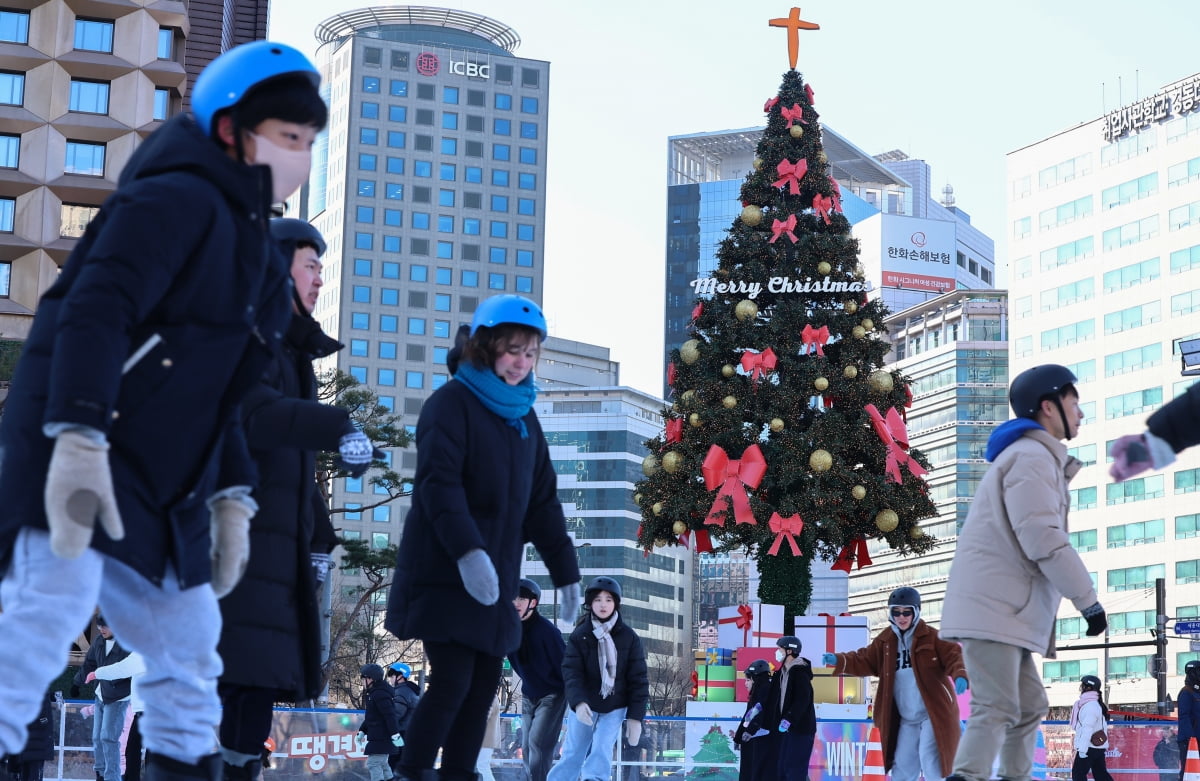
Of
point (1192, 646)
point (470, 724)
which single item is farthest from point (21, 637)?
point (1192, 646)

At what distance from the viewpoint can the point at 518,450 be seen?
6.01 metres

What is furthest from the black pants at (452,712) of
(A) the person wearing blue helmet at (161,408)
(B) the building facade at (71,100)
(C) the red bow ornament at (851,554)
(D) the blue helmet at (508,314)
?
(B) the building facade at (71,100)

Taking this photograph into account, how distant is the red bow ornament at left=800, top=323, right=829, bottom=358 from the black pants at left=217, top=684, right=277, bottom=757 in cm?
1736

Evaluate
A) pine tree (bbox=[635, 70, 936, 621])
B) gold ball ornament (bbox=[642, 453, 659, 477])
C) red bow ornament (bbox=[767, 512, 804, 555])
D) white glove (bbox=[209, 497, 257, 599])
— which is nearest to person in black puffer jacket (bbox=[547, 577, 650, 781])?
white glove (bbox=[209, 497, 257, 599])

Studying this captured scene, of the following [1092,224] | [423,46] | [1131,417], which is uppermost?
Result: [423,46]

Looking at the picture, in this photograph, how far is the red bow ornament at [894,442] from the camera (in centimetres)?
2108

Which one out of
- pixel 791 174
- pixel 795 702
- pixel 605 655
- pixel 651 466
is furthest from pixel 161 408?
pixel 791 174

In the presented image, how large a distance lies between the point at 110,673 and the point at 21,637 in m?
10.1

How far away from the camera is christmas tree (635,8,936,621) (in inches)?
830

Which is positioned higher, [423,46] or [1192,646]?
[423,46]

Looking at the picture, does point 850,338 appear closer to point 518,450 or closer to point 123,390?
point 518,450

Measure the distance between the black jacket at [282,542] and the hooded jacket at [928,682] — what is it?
636 centimetres

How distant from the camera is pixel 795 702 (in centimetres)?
1347

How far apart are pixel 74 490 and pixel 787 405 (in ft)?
61.0
